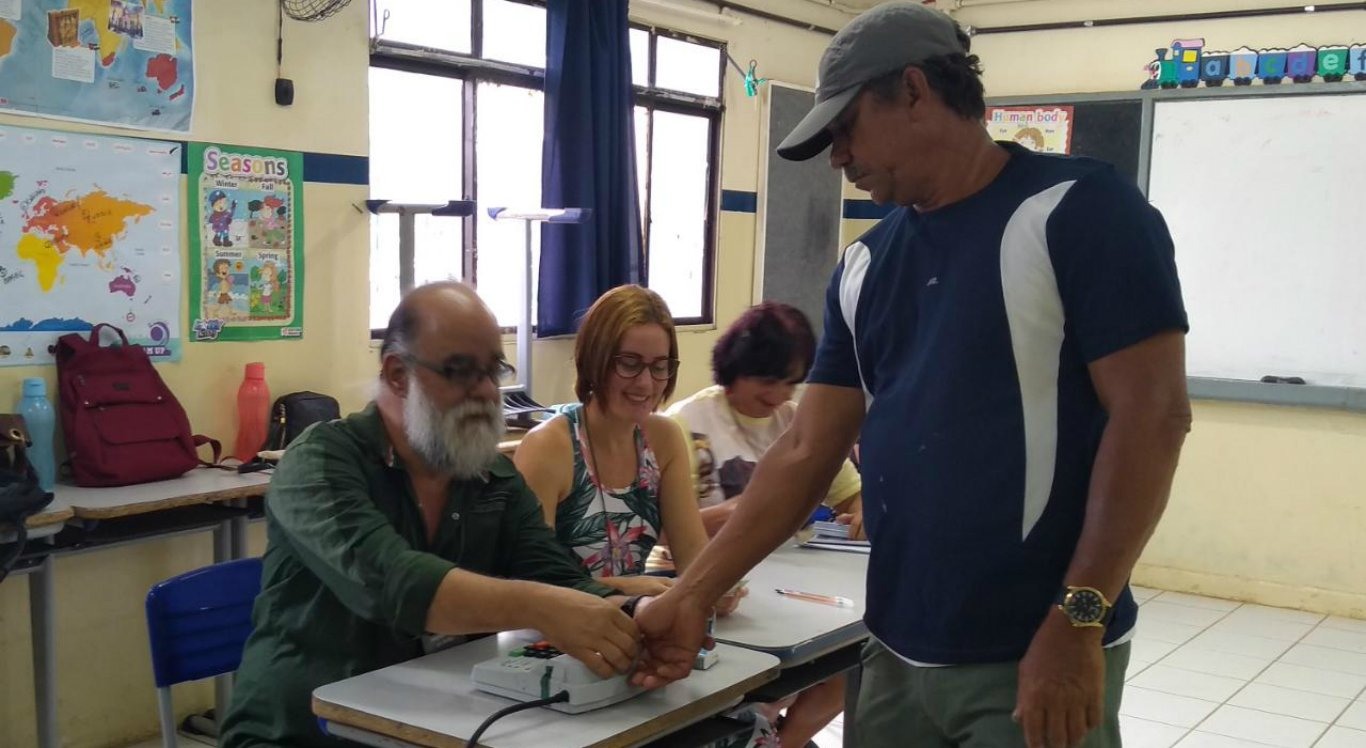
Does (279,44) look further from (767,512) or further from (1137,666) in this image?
(1137,666)

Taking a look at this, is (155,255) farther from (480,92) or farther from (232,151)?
(480,92)

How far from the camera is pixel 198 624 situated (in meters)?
2.10

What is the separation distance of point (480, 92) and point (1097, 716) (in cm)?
387

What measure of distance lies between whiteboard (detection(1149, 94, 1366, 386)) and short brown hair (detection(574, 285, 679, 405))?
11.3 feet

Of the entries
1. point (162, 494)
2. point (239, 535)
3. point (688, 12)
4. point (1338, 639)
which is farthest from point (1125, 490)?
point (688, 12)

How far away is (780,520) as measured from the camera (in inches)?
68.1

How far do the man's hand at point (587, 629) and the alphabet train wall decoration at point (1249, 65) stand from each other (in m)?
4.77

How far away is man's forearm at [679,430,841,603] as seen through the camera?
171 cm

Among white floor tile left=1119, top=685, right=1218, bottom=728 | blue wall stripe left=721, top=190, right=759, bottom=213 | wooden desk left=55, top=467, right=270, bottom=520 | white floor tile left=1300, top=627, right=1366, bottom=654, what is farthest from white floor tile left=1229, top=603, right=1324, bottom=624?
wooden desk left=55, top=467, right=270, bottom=520

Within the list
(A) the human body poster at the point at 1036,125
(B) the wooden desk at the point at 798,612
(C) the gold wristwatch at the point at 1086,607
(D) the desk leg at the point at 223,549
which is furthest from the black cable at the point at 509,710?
(A) the human body poster at the point at 1036,125

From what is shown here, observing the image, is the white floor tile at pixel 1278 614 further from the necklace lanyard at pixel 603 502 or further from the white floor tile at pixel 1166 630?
the necklace lanyard at pixel 603 502

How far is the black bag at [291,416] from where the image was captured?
12.3 ft

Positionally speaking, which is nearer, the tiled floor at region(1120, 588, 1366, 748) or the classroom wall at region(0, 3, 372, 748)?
the classroom wall at region(0, 3, 372, 748)

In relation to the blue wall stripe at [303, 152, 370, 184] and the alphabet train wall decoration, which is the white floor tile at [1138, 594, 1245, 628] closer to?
the alphabet train wall decoration
